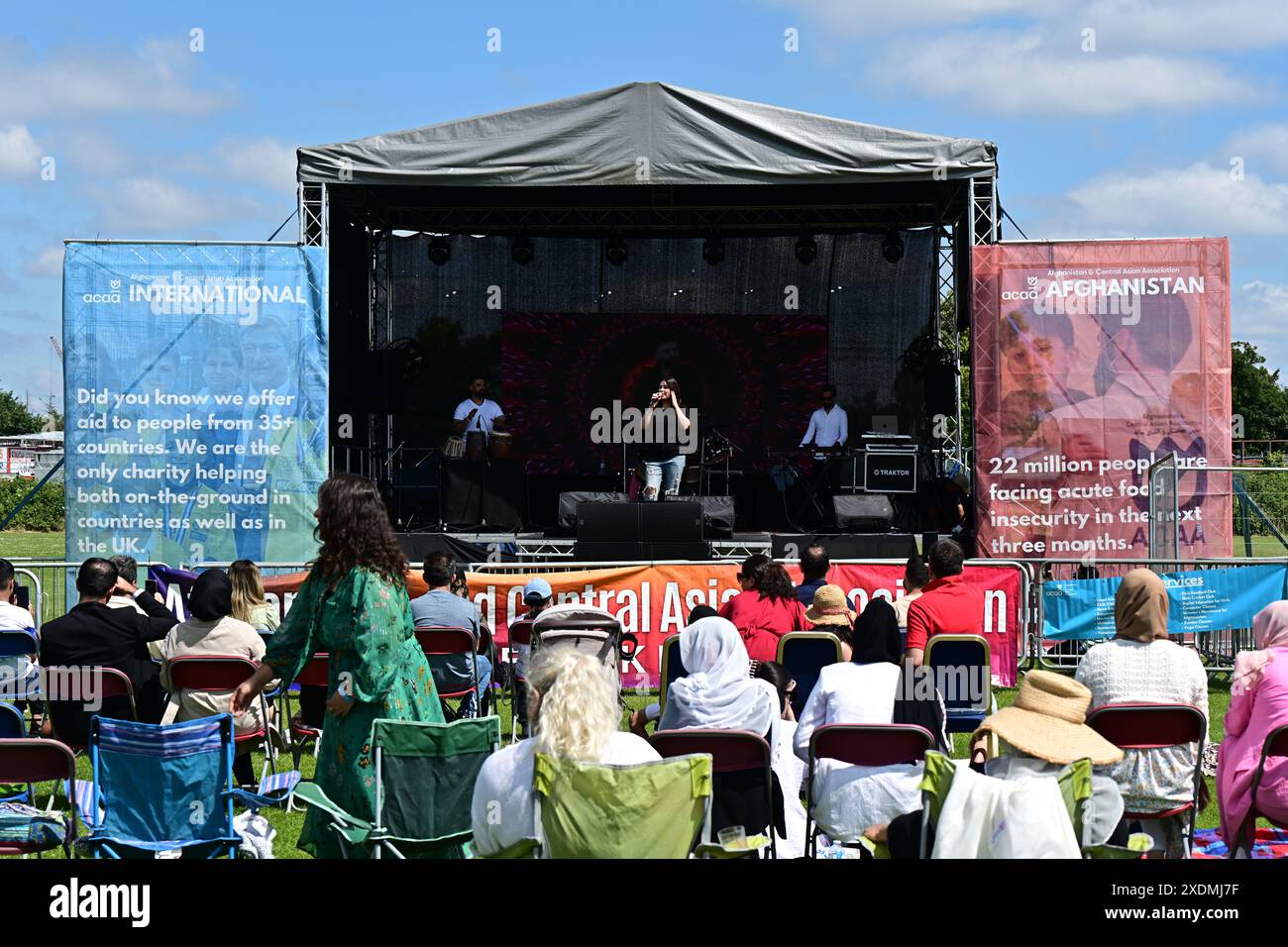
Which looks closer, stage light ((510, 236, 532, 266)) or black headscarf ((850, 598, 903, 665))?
black headscarf ((850, 598, 903, 665))

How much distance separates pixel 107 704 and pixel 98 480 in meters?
6.65

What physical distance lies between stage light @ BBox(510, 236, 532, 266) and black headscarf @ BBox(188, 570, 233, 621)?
1097cm

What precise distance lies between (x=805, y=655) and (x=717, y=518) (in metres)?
6.55

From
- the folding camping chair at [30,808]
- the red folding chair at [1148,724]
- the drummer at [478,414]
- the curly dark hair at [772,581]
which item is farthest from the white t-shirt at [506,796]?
the drummer at [478,414]

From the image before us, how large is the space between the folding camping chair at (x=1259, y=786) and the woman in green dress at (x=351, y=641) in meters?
2.75

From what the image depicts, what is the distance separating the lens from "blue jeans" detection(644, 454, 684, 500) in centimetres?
1366

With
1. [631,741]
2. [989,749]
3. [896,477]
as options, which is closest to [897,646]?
[989,749]

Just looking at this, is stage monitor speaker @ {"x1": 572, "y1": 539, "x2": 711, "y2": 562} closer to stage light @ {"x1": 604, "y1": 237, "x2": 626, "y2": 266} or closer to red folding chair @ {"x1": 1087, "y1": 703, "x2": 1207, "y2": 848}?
stage light @ {"x1": 604, "y1": 237, "x2": 626, "y2": 266}

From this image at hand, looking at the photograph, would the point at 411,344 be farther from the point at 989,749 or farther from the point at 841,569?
the point at 989,749

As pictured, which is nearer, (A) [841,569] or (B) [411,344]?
(A) [841,569]

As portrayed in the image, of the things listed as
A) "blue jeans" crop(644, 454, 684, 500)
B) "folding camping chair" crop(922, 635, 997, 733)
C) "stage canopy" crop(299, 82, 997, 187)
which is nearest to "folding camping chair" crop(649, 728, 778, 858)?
"folding camping chair" crop(922, 635, 997, 733)

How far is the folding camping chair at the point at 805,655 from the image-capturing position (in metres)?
6.78

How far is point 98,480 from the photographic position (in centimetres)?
1210

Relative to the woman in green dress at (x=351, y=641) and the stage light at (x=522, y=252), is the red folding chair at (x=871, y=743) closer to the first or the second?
the woman in green dress at (x=351, y=641)
